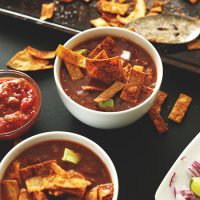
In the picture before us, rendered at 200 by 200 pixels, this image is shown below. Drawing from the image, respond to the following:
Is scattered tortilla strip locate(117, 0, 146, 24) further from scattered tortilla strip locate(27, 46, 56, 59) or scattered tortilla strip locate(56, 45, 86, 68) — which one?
scattered tortilla strip locate(56, 45, 86, 68)

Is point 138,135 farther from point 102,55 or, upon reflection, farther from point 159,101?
point 102,55

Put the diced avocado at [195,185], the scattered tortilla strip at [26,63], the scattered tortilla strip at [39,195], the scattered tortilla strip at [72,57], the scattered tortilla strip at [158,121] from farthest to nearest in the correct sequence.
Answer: the scattered tortilla strip at [26,63] < the scattered tortilla strip at [158,121] < the scattered tortilla strip at [72,57] < the diced avocado at [195,185] < the scattered tortilla strip at [39,195]

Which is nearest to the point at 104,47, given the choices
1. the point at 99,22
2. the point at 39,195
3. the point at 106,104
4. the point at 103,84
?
the point at 103,84

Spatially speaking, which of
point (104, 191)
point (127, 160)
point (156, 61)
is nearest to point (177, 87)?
point (156, 61)

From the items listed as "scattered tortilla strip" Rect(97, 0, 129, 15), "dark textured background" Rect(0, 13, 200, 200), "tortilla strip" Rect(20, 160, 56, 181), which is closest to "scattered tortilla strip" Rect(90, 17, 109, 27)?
"scattered tortilla strip" Rect(97, 0, 129, 15)

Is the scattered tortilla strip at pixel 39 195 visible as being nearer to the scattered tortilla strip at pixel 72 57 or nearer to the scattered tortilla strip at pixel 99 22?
the scattered tortilla strip at pixel 72 57

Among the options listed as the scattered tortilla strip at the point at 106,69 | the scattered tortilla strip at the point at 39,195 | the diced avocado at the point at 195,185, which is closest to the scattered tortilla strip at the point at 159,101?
the scattered tortilla strip at the point at 106,69

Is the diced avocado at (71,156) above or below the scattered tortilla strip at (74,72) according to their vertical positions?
below
